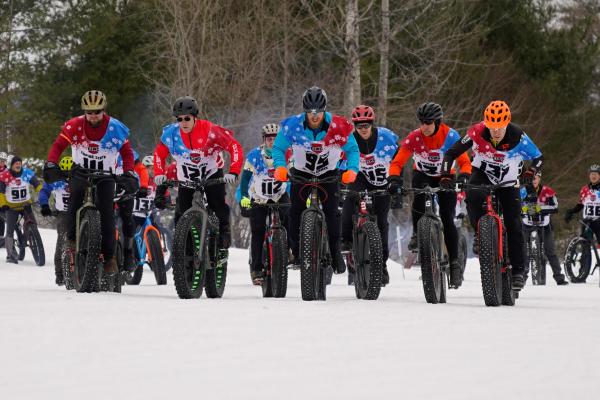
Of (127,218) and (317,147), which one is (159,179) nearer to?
(317,147)

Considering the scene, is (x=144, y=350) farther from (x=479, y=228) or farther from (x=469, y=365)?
(x=479, y=228)

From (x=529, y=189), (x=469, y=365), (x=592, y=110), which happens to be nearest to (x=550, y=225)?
(x=529, y=189)

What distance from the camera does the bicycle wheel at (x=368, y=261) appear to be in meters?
12.7

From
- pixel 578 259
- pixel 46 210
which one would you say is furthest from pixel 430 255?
pixel 578 259

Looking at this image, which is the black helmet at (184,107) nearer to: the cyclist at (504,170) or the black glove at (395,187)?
the black glove at (395,187)

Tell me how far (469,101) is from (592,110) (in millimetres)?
5844

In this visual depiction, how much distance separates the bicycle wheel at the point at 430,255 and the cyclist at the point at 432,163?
512 millimetres

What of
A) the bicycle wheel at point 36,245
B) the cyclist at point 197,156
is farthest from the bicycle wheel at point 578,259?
the cyclist at point 197,156

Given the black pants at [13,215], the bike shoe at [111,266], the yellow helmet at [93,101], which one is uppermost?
the yellow helmet at [93,101]

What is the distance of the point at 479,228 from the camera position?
39.5 feet

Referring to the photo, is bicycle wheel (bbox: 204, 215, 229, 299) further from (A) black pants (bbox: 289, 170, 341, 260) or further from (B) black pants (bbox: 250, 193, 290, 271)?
(B) black pants (bbox: 250, 193, 290, 271)

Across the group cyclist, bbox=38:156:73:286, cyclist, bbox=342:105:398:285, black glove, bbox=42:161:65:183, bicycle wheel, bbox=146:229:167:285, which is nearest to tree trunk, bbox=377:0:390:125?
bicycle wheel, bbox=146:229:167:285

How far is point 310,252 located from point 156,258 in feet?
22.1

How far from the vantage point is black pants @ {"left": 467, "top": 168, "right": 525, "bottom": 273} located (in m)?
12.3
